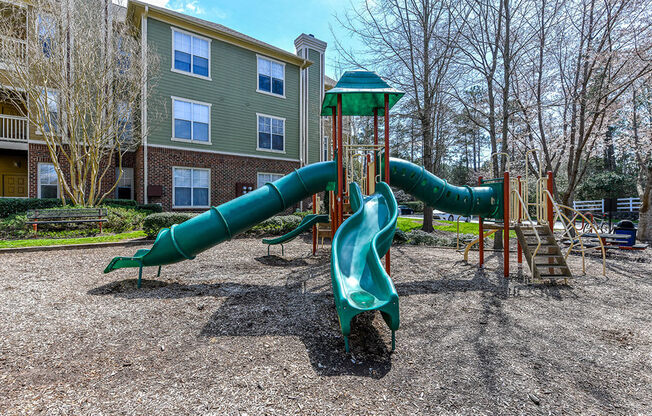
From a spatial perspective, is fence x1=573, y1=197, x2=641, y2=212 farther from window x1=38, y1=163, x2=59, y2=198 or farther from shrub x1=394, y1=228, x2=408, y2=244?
window x1=38, y1=163, x2=59, y2=198

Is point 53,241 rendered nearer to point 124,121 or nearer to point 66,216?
point 66,216

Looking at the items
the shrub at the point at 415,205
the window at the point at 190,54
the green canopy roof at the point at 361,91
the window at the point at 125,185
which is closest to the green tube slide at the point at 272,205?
the green canopy roof at the point at 361,91

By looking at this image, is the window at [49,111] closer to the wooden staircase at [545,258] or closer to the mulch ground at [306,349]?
the mulch ground at [306,349]

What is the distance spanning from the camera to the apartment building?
13.8 m

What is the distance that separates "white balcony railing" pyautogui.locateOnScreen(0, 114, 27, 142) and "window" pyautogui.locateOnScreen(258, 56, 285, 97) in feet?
35.3

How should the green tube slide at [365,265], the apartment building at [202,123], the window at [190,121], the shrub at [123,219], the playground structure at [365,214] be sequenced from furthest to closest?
the window at [190,121] → the apartment building at [202,123] → the shrub at [123,219] → the playground structure at [365,214] → the green tube slide at [365,265]

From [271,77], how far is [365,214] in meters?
15.5

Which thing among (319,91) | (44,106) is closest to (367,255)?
(44,106)

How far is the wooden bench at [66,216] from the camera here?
10.1 metres

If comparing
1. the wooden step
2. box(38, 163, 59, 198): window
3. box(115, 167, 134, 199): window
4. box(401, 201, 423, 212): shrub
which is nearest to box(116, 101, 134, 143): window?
box(115, 167, 134, 199): window

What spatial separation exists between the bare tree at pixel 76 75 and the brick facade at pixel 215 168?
129 cm

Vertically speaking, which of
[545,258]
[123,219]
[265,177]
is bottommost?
[545,258]

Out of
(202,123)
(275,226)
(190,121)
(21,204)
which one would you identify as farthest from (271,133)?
(21,204)

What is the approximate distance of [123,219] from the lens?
11.5 m
